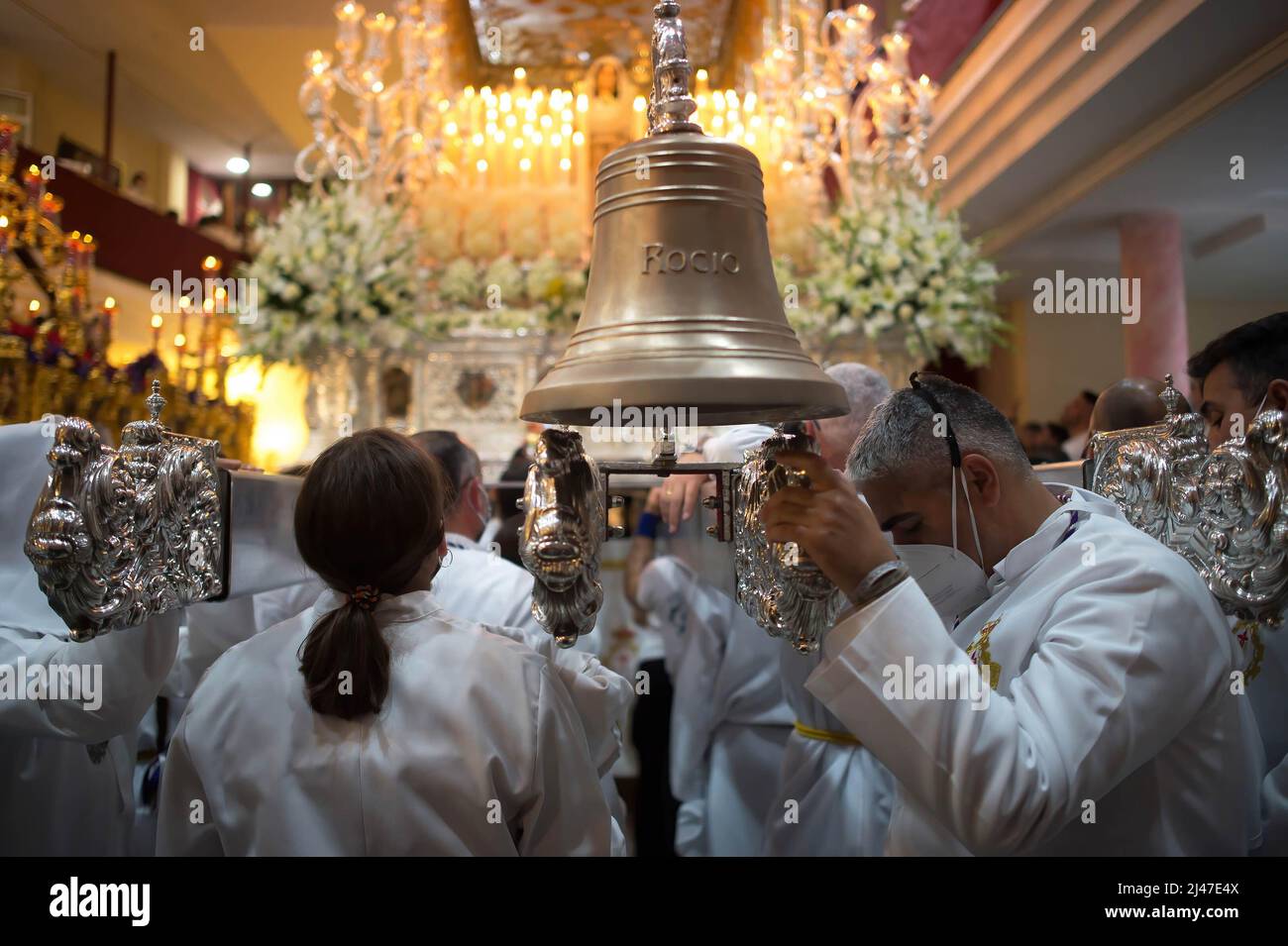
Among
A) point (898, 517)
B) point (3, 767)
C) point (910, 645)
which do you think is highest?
point (898, 517)

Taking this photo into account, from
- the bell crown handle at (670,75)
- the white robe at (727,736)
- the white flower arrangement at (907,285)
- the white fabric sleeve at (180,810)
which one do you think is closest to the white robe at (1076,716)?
the bell crown handle at (670,75)

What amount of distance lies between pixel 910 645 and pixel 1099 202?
613 centimetres

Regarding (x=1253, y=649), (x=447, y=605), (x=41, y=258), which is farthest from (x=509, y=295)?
(x=1253, y=649)

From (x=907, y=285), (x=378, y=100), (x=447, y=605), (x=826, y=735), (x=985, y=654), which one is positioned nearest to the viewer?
(x=985, y=654)

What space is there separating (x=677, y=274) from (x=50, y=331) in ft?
15.9

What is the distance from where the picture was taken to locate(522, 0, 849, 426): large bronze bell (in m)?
1.50

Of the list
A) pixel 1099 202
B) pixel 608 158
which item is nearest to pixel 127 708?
pixel 608 158

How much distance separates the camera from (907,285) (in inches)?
188

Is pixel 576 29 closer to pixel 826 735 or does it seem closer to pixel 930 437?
pixel 826 735

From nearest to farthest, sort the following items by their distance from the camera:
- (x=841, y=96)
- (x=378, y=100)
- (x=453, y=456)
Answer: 1. (x=453, y=456)
2. (x=378, y=100)
3. (x=841, y=96)

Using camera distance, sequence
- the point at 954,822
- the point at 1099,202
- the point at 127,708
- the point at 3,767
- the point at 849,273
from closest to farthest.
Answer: the point at 954,822 → the point at 127,708 → the point at 3,767 → the point at 849,273 → the point at 1099,202

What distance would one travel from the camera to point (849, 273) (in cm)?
489

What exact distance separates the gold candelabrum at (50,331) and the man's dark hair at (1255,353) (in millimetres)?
3779
